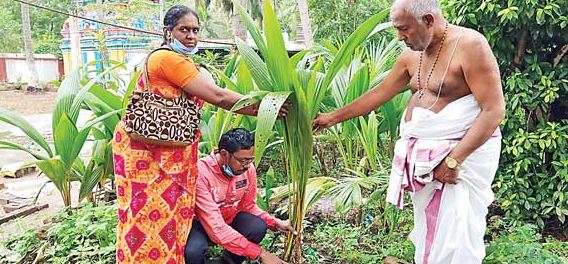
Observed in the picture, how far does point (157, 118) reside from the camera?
1.92 m

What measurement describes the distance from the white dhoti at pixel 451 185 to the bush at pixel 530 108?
1.32 meters

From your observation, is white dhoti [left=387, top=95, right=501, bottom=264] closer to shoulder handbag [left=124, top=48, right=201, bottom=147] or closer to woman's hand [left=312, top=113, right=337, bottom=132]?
woman's hand [left=312, top=113, right=337, bottom=132]

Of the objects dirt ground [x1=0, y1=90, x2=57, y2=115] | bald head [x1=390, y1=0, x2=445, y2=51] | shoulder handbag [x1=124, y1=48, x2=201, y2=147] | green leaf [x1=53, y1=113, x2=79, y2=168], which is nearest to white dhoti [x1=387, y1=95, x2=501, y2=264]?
bald head [x1=390, y1=0, x2=445, y2=51]

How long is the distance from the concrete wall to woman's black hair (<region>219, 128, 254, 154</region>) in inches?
827

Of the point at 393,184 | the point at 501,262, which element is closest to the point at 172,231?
the point at 393,184

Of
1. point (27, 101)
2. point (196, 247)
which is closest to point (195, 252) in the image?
point (196, 247)

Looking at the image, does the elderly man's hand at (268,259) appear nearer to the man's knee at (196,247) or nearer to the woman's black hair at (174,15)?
the man's knee at (196,247)

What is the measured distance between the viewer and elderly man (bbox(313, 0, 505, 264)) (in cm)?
177

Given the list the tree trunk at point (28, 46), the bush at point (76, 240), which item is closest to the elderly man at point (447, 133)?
the bush at point (76, 240)

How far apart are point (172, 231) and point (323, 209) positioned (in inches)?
47.9

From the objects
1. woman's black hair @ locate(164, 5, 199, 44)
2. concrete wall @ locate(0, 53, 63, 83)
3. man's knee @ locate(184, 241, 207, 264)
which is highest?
woman's black hair @ locate(164, 5, 199, 44)

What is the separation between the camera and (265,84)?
2.11 m

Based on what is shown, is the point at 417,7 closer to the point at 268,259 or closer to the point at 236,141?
the point at 236,141

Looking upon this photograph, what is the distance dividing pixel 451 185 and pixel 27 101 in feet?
55.4
